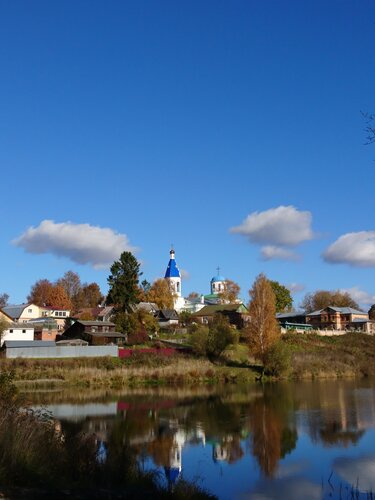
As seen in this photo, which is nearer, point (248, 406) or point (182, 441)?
point (182, 441)

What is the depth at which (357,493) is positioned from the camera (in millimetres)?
18281

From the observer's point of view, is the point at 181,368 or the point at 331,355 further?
the point at 331,355

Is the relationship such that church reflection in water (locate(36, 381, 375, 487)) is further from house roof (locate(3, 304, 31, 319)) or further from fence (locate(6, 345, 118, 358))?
house roof (locate(3, 304, 31, 319))

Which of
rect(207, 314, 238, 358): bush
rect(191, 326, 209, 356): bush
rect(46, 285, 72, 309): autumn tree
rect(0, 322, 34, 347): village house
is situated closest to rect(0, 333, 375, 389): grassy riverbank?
rect(191, 326, 209, 356): bush

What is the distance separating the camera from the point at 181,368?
204 feet

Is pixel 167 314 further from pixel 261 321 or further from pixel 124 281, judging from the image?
pixel 261 321

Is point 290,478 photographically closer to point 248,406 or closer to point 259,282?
point 248,406

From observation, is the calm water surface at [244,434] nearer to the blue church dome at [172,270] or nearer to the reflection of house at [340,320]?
the reflection of house at [340,320]

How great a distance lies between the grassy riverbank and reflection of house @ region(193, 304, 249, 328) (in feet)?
57.5

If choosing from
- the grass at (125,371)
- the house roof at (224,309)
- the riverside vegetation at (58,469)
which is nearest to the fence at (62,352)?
the grass at (125,371)

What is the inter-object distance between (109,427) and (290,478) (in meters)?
14.2

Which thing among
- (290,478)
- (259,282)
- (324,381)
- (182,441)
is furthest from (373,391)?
(290,478)

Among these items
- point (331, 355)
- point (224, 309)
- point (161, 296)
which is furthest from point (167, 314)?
point (331, 355)

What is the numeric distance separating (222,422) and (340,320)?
8402 centimetres
